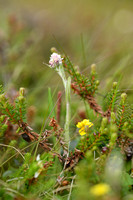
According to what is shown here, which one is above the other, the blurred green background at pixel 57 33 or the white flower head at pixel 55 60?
the blurred green background at pixel 57 33

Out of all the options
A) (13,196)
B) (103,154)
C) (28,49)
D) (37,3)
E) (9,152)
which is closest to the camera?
(13,196)

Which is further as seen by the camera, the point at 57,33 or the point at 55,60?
the point at 57,33

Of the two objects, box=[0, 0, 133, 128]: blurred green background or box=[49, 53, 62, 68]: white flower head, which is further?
box=[0, 0, 133, 128]: blurred green background

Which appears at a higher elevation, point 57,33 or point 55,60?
point 57,33

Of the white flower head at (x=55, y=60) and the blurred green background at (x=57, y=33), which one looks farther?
the blurred green background at (x=57, y=33)

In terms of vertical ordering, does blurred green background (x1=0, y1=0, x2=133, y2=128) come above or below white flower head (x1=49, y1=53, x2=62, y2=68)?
above

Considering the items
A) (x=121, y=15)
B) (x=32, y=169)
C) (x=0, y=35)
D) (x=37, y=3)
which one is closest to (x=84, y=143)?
(x=32, y=169)

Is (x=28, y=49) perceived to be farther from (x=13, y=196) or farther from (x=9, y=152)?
(x=13, y=196)

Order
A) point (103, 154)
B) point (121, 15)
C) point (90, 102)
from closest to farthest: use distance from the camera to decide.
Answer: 1. point (103, 154)
2. point (90, 102)
3. point (121, 15)
